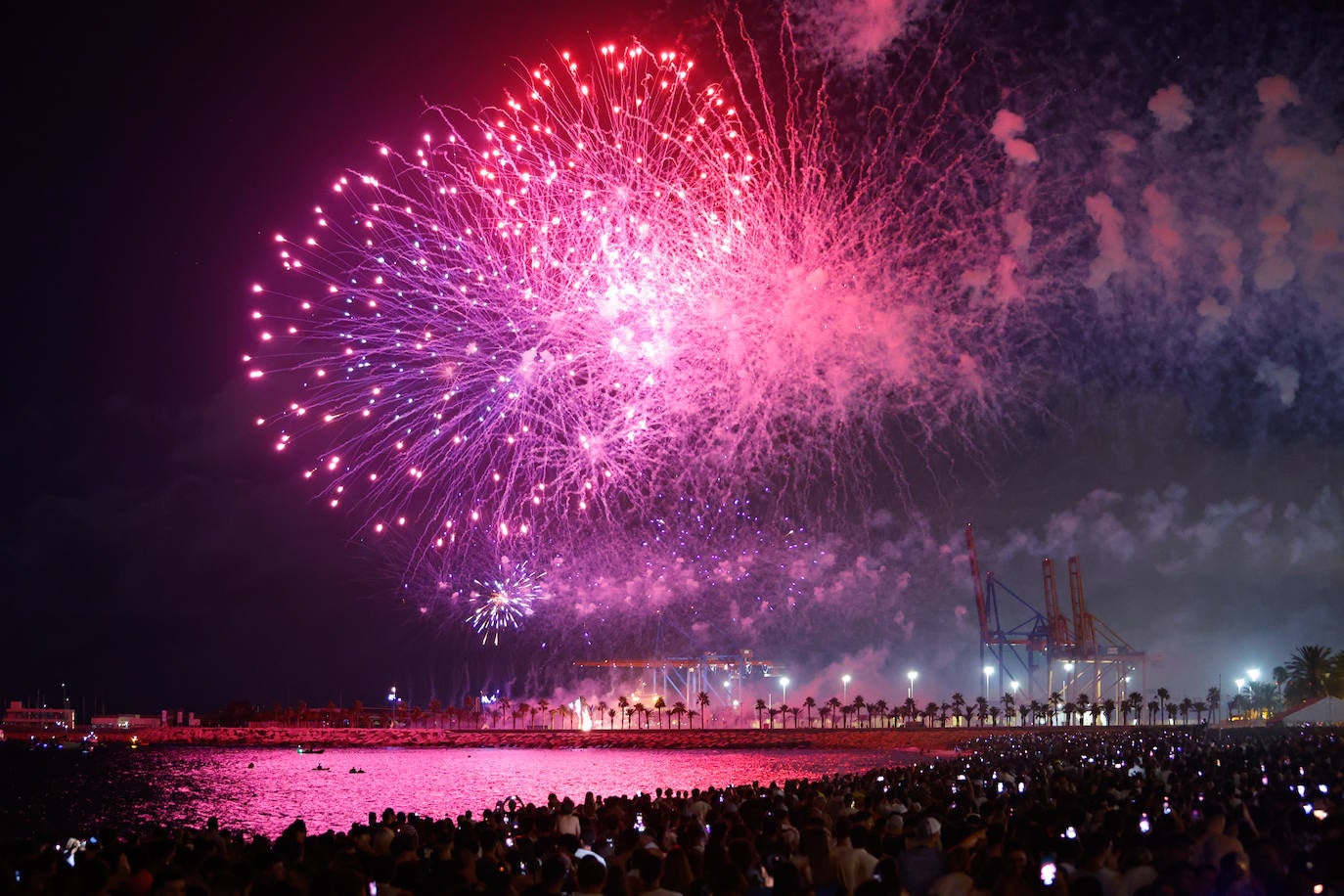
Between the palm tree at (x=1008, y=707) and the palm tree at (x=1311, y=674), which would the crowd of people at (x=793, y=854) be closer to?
the palm tree at (x=1311, y=674)

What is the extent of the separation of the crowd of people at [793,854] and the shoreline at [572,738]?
8614cm

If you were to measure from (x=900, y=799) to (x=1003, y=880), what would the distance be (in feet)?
33.0

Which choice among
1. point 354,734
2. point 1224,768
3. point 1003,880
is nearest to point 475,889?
point 1003,880

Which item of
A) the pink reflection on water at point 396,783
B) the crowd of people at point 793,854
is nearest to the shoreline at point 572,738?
the pink reflection on water at point 396,783

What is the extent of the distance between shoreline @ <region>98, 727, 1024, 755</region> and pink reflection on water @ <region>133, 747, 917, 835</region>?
1173 centimetres

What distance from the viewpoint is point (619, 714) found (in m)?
187

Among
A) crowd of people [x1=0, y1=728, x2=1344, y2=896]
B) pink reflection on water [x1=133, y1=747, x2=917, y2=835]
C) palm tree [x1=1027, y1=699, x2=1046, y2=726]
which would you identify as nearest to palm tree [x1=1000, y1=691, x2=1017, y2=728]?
palm tree [x1=1027, y1=699, x2=1046, y2=726]

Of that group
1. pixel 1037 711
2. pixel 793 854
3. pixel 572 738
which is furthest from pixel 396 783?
pixel 1037 711

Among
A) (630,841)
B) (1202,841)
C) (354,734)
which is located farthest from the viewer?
(354,734)

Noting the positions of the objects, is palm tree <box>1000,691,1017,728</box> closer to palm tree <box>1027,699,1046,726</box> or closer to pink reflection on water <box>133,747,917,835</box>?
palm tree <box>1027,699,1046,726</box>

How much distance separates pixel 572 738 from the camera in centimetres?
14325

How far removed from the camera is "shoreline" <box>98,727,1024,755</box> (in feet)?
378

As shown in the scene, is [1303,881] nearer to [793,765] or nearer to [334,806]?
[334,806]

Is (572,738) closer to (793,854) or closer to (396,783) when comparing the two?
(396,783)
